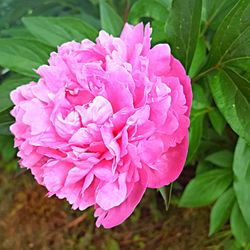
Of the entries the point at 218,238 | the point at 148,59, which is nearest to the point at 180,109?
the point at 148,59

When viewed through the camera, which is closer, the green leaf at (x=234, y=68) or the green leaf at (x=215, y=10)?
the green leaf at (x=234, y=68)

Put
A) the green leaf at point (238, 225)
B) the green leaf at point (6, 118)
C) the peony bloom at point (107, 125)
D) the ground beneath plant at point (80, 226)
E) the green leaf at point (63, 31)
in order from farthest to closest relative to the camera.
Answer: the ground beneath plant at point (80, 226) < the green leaf at point (238, 225) < the green leaf at point (63, 31) < the green leaf at point (6, 118) < the peony bloom at point (107, 125)

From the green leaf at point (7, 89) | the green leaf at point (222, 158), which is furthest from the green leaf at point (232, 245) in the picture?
the green leaf at point (7, 89)

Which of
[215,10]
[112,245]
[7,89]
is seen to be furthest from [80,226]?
[215,10]

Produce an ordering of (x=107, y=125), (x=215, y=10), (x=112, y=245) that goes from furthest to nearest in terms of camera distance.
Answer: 1. (x=112, y=245)
2. (x=215, y=10)
3. (x=107, y=125)

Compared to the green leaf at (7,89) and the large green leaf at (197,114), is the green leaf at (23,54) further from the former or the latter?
the large green leaf at (197,114)

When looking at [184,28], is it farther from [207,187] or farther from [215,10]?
[207,187]
